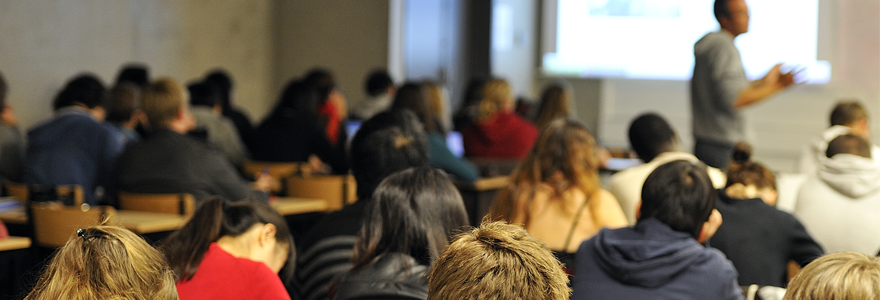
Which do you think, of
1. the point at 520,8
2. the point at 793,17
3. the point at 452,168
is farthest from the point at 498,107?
the point at 520,8

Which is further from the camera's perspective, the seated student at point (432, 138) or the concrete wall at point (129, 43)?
the concrete wall at point (129, 43)

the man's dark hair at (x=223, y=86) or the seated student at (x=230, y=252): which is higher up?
the man's dark hair at (x=223, y=86)

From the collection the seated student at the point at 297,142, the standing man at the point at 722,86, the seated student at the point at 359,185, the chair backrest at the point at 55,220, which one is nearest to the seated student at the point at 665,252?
the seated student at the point at 359,185

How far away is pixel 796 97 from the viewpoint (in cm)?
845

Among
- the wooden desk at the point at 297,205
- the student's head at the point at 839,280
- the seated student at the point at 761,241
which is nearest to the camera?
the student's head at the point at 839,280

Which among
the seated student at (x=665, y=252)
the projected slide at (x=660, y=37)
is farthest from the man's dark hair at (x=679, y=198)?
the projected slide at (x=660, y=37)

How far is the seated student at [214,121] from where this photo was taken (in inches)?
209

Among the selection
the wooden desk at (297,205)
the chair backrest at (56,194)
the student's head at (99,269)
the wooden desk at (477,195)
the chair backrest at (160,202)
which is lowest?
the wooden desk at (477,195)

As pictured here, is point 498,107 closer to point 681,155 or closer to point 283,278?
point 681,155

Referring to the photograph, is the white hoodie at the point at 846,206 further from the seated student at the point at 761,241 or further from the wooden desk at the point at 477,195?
the wooden desk at the point at 477,195

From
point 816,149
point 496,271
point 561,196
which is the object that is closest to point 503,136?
point 816,149

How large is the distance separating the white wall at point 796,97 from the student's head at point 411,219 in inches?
240

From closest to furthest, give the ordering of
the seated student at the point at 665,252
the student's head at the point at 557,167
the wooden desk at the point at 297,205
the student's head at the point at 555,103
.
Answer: the seated student at the point at 665,252, the student's head at the point at 557,167, the wooden desk at the point at 297,205, the student's head at the point at 555,103

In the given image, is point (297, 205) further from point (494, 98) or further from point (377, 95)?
point (377, 95)
